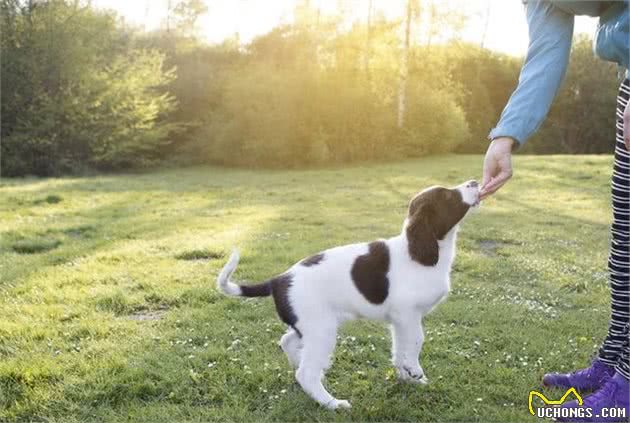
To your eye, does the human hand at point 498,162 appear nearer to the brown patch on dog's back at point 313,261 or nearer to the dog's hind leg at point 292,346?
the brown patch on dog's back at point 313,261

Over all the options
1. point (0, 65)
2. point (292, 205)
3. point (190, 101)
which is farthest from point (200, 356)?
point (190, 101)

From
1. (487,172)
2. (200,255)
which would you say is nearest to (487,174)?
(487,172)

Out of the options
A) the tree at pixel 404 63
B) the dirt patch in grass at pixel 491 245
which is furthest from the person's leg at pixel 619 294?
the tree at pixel 404 63

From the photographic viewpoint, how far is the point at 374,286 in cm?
384

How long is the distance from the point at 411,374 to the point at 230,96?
28351 millimetres

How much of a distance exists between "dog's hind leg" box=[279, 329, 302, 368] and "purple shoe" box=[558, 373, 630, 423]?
1.68 metres

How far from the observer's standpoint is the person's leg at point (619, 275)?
3.33 metres

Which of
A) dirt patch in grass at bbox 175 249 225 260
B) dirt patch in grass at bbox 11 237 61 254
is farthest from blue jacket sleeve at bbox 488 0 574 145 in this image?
dirt patch in grass at bbox 11 237 61 254

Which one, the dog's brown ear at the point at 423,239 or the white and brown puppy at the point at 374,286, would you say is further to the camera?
the dog's brown ear at the point at 423,239

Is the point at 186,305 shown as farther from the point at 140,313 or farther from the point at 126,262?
the point at 126,262

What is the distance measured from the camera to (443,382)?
4.09 m

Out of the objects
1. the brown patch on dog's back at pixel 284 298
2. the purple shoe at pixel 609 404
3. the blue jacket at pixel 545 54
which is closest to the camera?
the blue jacket at pixel 545 54

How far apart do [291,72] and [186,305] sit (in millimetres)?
25166

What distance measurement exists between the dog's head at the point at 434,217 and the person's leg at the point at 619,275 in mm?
841
